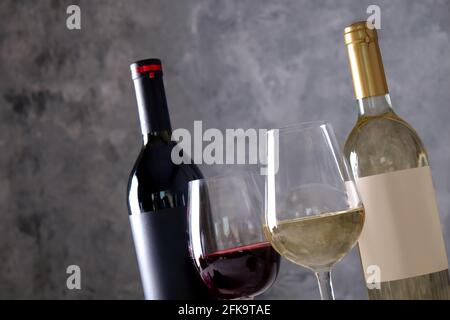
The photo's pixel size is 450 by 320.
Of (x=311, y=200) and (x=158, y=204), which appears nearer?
(x=311, y=200)

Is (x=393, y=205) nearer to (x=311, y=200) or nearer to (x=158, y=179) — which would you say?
(x=311, y=200)

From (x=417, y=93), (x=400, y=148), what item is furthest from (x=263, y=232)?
(x=417, y=93)

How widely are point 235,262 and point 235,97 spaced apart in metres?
0.81

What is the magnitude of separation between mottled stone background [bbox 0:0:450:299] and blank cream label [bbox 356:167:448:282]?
0.72m

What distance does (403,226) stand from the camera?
0.55 m

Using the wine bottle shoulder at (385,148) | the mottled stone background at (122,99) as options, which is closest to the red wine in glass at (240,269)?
the wine bottle shoulder at (385,148)

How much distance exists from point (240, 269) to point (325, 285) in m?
0.08

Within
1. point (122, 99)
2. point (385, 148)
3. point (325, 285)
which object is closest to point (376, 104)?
point (385, 148)

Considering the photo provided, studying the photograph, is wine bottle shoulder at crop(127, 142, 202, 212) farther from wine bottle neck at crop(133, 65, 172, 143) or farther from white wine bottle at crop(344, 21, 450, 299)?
white wine bottle at crop(344, 21, 450, 299)

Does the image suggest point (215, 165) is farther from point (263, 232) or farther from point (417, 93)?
point (263, 232)

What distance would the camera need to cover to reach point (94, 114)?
4.88 feet

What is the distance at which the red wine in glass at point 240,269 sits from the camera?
1.94 feet

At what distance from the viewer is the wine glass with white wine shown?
20.7 inches

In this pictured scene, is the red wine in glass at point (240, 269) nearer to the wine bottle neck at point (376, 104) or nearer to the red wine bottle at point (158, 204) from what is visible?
the red wine bottle at point (158, 204)
